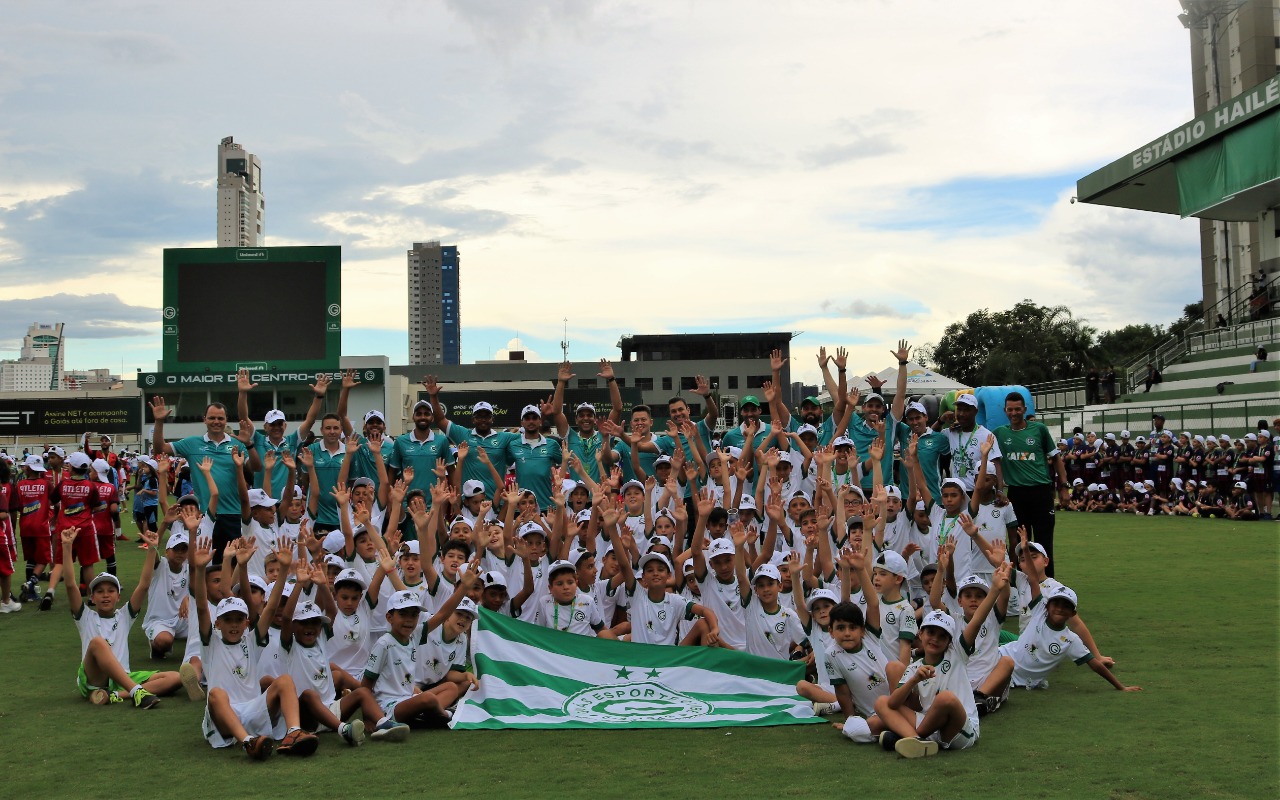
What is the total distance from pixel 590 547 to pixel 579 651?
149cm

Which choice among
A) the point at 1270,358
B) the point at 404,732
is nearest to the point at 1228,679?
the point at 404,732

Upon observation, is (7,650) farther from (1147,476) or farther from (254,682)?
(1147,476)

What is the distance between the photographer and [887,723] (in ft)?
21.8

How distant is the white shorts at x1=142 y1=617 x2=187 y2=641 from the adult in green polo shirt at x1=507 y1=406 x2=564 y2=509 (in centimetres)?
351

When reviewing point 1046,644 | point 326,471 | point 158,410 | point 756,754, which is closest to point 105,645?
point 158,410

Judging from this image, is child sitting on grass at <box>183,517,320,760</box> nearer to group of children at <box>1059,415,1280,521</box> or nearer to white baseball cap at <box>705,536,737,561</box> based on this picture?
white baseball cap at <box>705,536,737,561</box>

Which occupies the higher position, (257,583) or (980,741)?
(257,583)

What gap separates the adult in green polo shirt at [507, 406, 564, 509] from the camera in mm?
11367

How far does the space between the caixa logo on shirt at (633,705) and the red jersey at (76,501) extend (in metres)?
7.37

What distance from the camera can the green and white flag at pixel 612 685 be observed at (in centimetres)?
745

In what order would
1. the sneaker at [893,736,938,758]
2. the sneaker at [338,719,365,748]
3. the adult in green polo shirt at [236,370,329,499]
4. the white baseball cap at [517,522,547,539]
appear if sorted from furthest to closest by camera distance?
the adult in green polo shirt at [236,370,329,499], the white baseball cap at [517,522,547,539], the sneaker at [338,719,365,748], the sneaker at [893,736,938,758]

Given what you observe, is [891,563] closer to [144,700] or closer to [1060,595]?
[1060,595]

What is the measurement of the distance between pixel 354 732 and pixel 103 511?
7813 millimetres

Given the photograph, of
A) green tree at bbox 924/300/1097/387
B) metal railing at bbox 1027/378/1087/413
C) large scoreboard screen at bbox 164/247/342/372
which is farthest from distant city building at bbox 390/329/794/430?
large scoreboard screen at bbox 164/247/342/372
